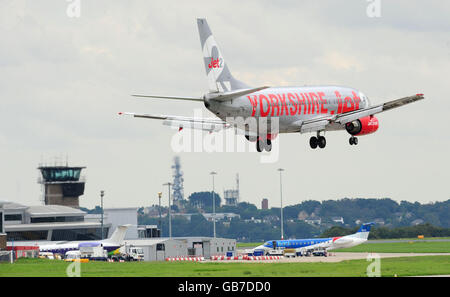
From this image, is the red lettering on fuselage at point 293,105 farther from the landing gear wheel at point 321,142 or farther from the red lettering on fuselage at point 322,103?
the landing gear wheel at point 321,142

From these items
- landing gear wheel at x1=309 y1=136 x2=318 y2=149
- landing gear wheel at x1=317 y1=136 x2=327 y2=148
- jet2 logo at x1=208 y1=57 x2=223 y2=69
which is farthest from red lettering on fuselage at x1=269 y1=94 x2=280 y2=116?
landing gear wheel at x1=317 y1=136 x2=327 y2=148

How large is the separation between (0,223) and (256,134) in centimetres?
7692

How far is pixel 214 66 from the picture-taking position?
321 ft

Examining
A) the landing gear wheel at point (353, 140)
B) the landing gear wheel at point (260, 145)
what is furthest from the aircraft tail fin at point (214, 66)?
the landing gear wheel at point (353, 140)

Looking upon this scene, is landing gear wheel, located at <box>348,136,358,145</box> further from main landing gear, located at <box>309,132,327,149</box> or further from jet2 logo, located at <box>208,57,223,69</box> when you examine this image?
jet2 logo, located at <box>208,57,223,69</box>

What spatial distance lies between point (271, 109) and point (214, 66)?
7573 mm

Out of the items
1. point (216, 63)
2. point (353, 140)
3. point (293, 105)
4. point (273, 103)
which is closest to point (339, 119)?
point (353, 140)

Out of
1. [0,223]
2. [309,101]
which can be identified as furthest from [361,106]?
[0,223]

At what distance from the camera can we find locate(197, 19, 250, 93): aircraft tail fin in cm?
9688

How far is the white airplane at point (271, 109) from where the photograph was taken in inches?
3807

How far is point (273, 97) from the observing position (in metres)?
99.1
